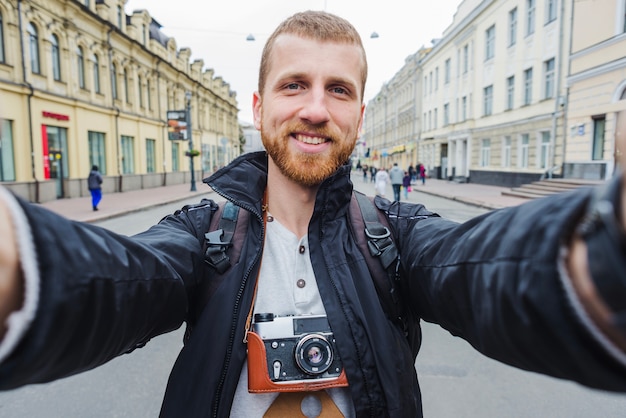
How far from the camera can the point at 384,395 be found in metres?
1.21

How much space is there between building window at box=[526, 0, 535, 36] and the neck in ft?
78.6

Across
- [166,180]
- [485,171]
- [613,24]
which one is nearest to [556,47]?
[613,24]

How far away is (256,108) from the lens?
1786 millimetres

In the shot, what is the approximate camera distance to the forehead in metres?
1.47

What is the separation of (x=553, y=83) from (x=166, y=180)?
2546 centimetres

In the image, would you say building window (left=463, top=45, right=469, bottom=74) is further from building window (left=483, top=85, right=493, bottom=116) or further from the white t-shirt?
the white t-shirt

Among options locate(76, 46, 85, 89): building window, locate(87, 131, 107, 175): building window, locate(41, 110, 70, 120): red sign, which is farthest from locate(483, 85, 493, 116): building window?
locate(41, 110, 70, 120): red sign

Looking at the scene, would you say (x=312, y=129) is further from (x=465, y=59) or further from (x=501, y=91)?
(x=465, y=59)

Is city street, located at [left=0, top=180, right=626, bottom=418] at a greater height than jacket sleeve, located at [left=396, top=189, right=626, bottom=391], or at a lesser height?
lesser

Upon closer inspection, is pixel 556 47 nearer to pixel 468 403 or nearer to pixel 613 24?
pixel 613 24

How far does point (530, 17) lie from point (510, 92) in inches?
160

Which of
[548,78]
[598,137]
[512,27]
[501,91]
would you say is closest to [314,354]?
[598,137]

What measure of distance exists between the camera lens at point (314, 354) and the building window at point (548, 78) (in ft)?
73.3

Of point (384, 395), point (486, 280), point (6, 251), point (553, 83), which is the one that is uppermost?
point (553, 83)
